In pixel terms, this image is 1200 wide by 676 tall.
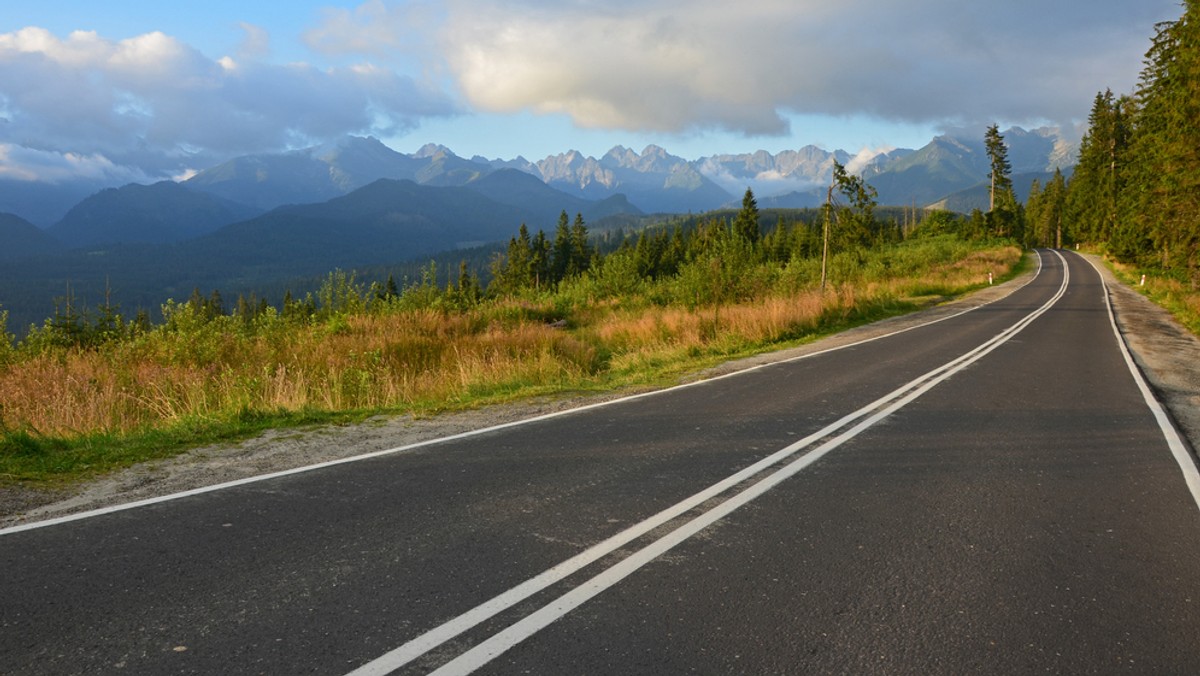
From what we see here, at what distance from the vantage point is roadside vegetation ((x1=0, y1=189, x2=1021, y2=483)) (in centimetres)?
774

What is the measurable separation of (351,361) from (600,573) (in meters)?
9.56

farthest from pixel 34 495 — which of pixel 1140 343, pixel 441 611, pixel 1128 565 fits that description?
pixel 1140 343

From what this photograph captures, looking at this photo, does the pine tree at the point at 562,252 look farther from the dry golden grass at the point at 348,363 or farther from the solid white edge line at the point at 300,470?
the solid white edge line at the point at 300,470

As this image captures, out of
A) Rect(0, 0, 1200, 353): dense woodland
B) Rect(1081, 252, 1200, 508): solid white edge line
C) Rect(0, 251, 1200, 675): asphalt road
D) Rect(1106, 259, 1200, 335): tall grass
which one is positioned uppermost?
Rect(0, 0, 1200, 353): dense woodland

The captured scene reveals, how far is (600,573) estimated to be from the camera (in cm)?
355

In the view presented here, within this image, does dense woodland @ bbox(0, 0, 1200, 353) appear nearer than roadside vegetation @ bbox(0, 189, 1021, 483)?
No

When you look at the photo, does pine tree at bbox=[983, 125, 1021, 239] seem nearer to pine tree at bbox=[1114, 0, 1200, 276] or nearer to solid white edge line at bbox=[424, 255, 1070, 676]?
pine tree at bbox=[1114, 0, 1200, 276]

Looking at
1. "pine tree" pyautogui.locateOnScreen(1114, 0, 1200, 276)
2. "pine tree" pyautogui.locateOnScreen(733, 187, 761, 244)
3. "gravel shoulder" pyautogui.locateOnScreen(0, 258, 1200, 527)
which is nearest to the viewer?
"gravel shoulder" pyautogui.locateOnScreen(0, 258, 1200, 527)

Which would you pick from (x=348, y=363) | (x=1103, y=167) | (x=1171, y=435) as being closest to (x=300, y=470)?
(x=348, y=363)

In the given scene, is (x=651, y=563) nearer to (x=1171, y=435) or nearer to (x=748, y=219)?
(x=1171, y=435)

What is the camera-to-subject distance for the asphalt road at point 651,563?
286cm

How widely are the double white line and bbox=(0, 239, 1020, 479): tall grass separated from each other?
4508mm

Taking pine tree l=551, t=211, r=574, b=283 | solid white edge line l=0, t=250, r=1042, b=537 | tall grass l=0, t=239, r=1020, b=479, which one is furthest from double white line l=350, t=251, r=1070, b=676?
pine tree l=551, t=211, r=574, b=283

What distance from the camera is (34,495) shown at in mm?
4934
